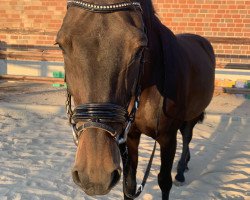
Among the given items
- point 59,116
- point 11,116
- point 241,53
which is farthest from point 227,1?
point 11,116

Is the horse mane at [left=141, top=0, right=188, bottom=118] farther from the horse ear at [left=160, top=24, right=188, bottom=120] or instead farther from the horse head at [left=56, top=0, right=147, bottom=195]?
the horse head at [left=56, top=0, right=147, bottom=195]

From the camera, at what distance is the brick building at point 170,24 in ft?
23.0

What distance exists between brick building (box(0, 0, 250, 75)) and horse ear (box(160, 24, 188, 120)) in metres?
4.34

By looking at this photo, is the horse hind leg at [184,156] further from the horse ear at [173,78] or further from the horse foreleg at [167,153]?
the horse ear at [173,78]

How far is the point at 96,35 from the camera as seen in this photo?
138 centimetres

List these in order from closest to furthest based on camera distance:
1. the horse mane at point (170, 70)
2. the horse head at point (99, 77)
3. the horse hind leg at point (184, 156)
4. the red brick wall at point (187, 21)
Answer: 1. the horse head at point (99, 77)
2. the horse mane at point (170, 70)
3. the horse hind leg at point (184, 156)
4. the red brick wall at point (187, 21)

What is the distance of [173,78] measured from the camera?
A: 7.84 feet

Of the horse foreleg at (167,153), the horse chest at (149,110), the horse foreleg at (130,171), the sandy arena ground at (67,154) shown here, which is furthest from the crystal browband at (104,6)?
the sandy arena ground at (67,154)

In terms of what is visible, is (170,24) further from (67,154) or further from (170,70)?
(170,70)

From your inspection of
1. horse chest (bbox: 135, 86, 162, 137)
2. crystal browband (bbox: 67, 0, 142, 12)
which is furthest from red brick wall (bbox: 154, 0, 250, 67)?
crystal browband (bbox: 67, 0, 142, 12)

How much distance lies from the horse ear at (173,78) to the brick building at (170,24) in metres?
4.34

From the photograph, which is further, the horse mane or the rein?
the horse mane

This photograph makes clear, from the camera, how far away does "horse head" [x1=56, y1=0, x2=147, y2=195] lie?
1.35m

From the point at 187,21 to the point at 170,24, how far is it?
0.40m
